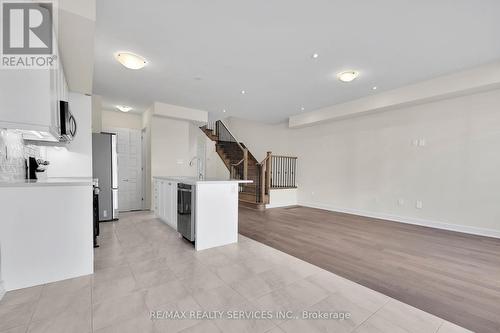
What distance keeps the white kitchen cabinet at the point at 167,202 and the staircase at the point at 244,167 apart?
102 inches

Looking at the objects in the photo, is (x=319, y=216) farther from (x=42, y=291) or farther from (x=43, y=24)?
(x=43, y=24)

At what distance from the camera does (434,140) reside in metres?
4.24

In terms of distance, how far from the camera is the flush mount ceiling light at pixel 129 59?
304 centimetres

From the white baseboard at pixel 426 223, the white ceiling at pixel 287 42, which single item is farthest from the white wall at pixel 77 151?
the white baseboard at pixel 426 223

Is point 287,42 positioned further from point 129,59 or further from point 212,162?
point 212,162

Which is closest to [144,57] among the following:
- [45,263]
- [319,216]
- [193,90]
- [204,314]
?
Answer: [193,90]

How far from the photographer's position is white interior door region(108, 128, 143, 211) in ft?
18.0

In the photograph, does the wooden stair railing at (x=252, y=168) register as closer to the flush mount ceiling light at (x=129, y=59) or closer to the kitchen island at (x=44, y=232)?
the flush mount ceiling light at (x=129, y=59)

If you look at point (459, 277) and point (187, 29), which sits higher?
point (187, 29)

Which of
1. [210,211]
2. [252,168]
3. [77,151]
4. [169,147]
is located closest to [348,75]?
[210,211]

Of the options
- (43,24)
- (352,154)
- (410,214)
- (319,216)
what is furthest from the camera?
(352,154)

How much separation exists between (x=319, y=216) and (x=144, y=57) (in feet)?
16.0

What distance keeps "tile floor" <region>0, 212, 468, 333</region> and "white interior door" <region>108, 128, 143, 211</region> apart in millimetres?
3153

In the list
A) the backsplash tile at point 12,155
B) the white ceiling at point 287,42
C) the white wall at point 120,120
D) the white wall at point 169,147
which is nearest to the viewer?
the backsplash tile at point 12,155
